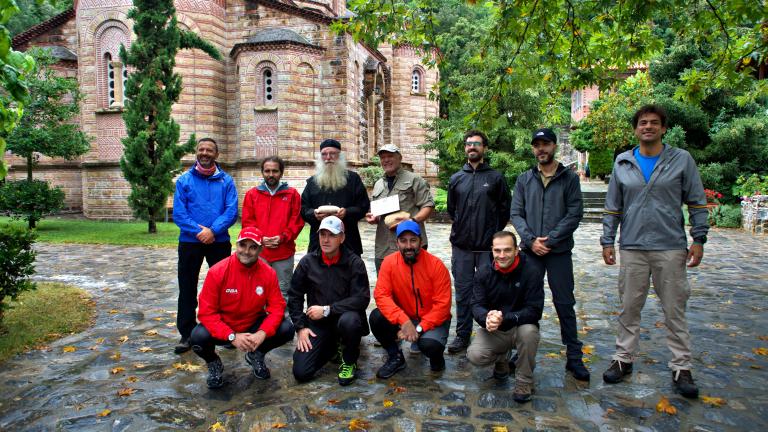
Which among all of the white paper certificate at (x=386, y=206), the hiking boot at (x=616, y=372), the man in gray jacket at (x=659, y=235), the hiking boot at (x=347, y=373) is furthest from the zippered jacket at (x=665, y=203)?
the hiking boot at (x=347, y=373)

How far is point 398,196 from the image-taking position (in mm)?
5516

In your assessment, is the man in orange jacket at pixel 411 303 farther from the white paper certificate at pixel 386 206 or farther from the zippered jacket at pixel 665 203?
the zippered jacket at pixel 665 203

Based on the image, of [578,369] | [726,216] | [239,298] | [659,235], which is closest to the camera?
[659,235]

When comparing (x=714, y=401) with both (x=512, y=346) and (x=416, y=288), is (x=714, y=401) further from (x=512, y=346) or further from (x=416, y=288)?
(x=416, y=288)

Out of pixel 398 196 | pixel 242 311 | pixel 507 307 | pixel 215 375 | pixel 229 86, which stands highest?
pixel 229 86

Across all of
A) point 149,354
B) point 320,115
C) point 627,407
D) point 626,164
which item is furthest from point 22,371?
point 320,115

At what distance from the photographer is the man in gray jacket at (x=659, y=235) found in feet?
13.9

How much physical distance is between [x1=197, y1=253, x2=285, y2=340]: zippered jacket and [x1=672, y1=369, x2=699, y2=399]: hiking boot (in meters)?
3.40

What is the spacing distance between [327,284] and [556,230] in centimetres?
214

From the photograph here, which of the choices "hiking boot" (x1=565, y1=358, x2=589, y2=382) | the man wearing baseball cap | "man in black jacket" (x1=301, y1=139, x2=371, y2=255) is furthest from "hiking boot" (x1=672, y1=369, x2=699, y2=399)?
"man in black jacket" (x1=301, y1=139, x2=371, y2=255)

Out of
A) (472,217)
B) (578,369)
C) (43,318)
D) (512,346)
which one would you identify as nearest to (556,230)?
(472,217)

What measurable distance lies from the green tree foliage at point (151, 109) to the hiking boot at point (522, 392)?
14.0 meters

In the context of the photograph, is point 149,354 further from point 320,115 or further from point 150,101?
point 320,115

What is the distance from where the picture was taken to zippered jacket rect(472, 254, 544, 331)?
14.0 feet
